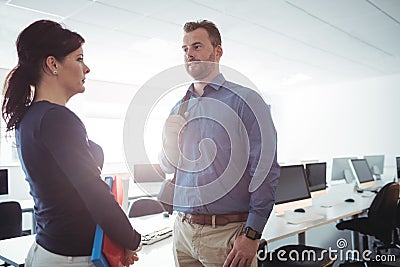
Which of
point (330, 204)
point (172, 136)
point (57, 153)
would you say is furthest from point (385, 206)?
point (57, 153)

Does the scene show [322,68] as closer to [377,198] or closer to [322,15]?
[322,15]

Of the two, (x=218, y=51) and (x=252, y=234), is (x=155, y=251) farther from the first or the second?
(x=218, y=51)

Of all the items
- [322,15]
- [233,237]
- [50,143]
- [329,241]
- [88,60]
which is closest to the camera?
[50,143]

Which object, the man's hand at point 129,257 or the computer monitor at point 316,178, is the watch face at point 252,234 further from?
the computer monitor at point 316,178

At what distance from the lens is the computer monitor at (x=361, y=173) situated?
4.29 metres

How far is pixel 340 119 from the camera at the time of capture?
24.0 ft

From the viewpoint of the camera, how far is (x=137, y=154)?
1965mm

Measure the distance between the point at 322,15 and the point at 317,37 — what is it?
0.76 metres

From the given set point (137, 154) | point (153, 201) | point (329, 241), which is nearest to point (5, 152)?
point (153, 201)

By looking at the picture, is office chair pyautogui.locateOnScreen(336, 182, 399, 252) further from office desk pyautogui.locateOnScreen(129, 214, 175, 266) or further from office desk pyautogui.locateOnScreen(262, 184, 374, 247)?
office desk pyautogui.locateOnScreen(129, 214, 175, 266)

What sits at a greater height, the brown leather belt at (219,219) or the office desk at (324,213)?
the brown leather belt at (219,219)

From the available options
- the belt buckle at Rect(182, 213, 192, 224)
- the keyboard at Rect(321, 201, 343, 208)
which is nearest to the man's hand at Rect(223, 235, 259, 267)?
the belt buckle at Rect(182, 213, 192, 224)

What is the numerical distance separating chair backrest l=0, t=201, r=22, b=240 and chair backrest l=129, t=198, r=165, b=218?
1054mm

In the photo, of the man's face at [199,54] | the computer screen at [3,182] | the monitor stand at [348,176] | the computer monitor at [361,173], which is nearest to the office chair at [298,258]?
the man's face at [199,54]
